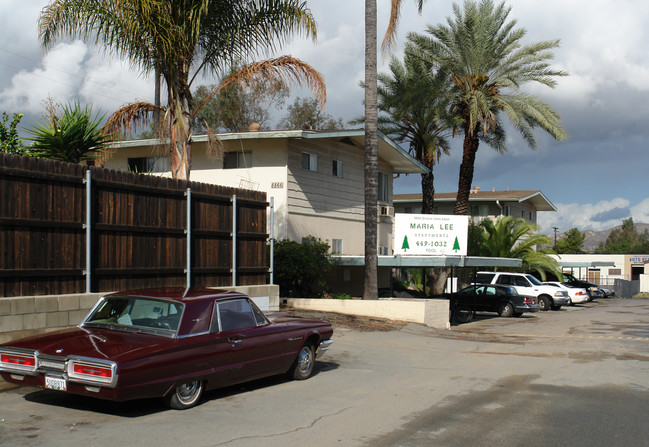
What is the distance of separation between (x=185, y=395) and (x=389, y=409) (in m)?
2.45

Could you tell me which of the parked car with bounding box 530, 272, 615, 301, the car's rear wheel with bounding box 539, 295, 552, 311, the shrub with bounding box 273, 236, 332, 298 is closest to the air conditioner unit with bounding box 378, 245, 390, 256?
the shrub with bounding box 273, 236, 332, 298

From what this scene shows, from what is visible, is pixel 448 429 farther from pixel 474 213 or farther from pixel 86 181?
pixel 474 213

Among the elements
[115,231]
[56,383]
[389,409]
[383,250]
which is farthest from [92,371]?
[383,250]

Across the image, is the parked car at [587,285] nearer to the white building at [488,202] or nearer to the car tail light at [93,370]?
the white building at [488,202]

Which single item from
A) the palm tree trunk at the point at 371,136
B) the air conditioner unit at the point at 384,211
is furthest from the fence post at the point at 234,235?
the air conditioner unit at the point at 384,211

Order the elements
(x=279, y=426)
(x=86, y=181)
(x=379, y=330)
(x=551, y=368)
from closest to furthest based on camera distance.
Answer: (x=279, y=426) < (x=86, y=181) < (x=551, y=368) < (x=379, y=330)

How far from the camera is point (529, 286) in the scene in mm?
30328

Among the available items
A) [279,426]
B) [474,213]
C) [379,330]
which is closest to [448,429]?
[279,426]

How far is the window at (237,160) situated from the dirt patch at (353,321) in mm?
6655

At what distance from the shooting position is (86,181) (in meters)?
11.0

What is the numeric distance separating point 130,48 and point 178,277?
5.26 metres

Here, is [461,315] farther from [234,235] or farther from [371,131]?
[234,235]

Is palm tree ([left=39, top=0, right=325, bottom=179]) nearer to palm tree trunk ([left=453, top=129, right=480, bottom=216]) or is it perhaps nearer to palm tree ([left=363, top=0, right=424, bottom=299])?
palm tree ([left=363, top=0, right=424, bottom=299])

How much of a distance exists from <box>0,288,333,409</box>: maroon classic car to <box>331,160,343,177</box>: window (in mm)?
16247
